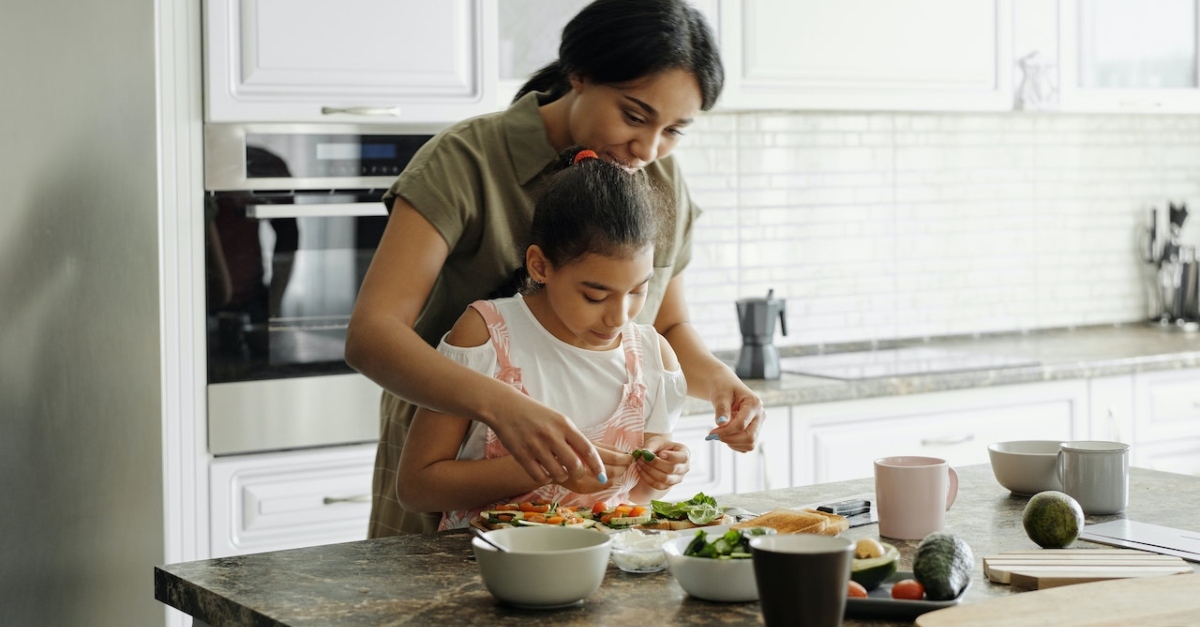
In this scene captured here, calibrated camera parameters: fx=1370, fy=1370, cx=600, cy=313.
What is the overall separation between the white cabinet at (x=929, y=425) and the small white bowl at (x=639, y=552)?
1848 mm

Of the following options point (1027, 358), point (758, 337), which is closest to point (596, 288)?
point (758, 337)

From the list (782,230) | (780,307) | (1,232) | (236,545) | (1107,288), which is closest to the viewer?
(1,232)

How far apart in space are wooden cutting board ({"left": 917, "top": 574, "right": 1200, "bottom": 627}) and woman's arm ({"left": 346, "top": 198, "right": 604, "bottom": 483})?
45cm

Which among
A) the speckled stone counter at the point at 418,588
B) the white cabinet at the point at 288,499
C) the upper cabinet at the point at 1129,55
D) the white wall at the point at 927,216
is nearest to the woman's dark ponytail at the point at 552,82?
the speckled stone counter at the point at 418,588

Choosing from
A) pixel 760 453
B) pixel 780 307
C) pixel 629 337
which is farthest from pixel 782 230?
pixel 629 337

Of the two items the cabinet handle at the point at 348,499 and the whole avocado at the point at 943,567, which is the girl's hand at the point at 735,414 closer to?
the whole avocado at the point at 943,567

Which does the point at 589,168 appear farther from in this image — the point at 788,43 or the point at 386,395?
the point at 788,43

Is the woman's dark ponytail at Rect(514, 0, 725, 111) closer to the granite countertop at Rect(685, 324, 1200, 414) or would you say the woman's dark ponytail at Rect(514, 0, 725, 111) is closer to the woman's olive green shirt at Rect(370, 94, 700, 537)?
the woman's olive green shirt at Rect(370, 94, 700, 537)

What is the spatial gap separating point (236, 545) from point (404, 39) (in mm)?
1154

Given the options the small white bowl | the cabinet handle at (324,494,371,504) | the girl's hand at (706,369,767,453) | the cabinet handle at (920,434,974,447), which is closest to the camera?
the small white bowl

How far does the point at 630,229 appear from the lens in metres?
1.77

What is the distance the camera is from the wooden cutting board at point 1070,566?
54.2 inches

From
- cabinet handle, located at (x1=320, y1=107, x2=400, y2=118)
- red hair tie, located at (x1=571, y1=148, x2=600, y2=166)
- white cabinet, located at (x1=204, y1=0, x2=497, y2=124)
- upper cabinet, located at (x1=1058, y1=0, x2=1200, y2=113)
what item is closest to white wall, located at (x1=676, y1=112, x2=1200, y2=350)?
upper cabinet, located at (x1=1058, y1=0, x2=1200, y2=113)

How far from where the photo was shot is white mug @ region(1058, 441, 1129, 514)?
5.75 ft
